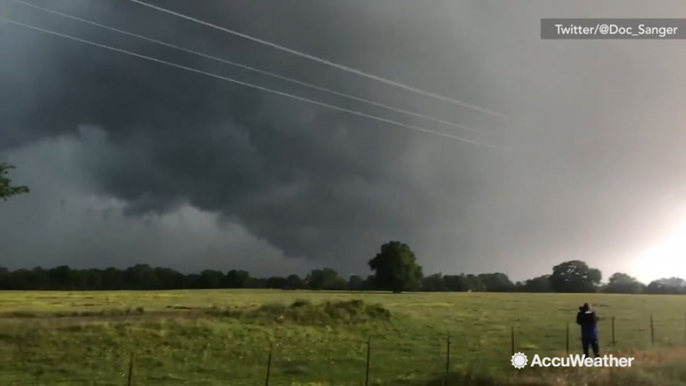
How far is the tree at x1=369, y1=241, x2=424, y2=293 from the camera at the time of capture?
3272cm

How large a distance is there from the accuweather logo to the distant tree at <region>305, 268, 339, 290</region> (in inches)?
708

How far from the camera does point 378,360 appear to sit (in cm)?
1795

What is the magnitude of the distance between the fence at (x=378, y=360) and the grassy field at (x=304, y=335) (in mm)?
59

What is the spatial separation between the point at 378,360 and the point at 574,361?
247 inches

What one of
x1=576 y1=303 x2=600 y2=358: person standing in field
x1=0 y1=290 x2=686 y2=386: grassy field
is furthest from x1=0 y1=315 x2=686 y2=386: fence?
x1=576 y1=303 x2=600 y2=358: person standing in field

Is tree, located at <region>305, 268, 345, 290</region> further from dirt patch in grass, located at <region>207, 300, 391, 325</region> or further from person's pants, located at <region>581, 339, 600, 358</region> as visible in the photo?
person's pants, located at <region>581, 339, 600, 358</region>

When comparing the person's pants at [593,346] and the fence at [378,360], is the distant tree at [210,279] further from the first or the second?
the person's pants at [593,346]

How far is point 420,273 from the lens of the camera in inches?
1313

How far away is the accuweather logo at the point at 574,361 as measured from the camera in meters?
13.6

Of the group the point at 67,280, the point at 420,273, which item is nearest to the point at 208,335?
the point at 67,280

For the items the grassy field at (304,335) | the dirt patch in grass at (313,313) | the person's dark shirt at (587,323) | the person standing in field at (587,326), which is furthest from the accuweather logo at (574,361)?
the dirt patch in grass at (313,313)

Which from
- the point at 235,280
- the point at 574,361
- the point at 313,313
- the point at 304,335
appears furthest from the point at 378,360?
the point at 235,280

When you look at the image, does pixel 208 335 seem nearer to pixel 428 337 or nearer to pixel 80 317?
pixel 80 317

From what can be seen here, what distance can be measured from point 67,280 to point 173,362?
12.1 m
